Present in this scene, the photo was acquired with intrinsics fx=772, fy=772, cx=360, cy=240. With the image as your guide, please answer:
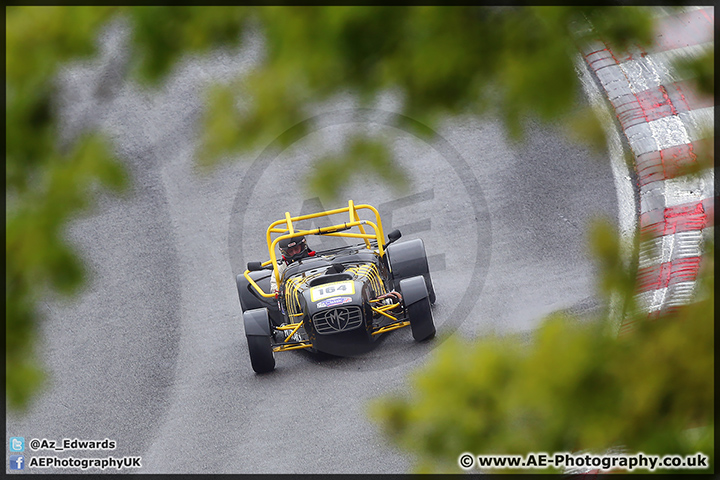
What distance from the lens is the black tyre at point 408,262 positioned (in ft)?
28.7

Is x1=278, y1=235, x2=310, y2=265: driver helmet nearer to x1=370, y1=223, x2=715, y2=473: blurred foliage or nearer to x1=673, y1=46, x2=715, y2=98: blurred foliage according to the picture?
x1=370, y1=223, x2=715, y2=473: blurred foliage

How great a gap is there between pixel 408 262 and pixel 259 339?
193 cm

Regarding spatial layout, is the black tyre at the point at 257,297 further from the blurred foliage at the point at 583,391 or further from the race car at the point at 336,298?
the blurred foliage at the point at 583,391

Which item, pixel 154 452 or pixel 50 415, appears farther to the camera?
pixel 50 415

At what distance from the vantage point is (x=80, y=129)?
118 inches

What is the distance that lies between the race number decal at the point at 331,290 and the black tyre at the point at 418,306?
545 mm

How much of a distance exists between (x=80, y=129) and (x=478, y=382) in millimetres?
1829

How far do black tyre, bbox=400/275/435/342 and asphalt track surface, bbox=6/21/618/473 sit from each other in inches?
8.8

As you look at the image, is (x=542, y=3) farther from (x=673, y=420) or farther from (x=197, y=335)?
(x=197, y=335)

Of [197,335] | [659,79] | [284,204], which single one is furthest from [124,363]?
[659,79]

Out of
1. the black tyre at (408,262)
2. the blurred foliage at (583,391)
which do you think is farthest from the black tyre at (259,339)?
the blurred foliage at (583,391)
